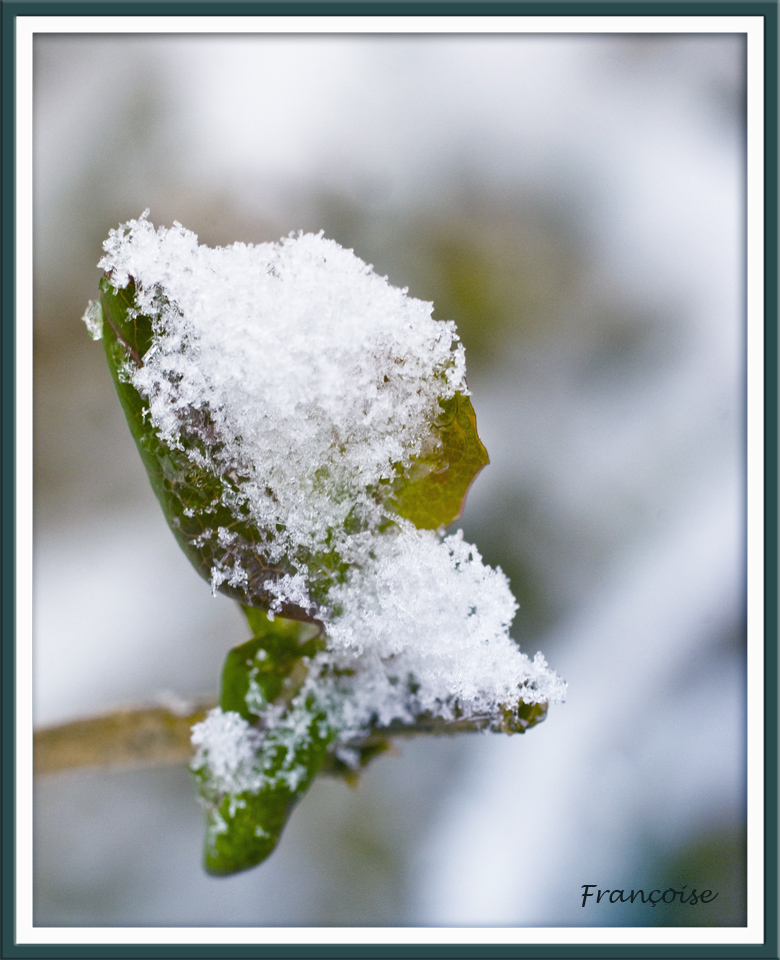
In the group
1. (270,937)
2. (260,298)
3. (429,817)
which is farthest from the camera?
(429,817)

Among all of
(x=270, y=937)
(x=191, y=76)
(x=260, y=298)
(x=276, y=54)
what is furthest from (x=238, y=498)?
(x=191, y=76)

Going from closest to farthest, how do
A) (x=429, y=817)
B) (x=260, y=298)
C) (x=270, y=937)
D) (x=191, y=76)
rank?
(x=260, y=298), (x=270, y=937), (x=191, y=76), (x=429, y=817)

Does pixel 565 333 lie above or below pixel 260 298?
above

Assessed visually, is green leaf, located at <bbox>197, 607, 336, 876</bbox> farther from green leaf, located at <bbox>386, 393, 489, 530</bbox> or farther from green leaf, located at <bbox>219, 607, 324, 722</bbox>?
green leaf, located at <bbox>386, 393, 489, 530</bbox>

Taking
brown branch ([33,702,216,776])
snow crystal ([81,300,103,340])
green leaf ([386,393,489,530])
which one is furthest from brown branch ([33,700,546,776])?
snow crystal ([81,300,103,340])

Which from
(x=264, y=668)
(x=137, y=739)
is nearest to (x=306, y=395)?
(x=264, y=668)

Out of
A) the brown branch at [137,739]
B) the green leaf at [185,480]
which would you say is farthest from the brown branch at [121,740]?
the green leaf at [185,480]

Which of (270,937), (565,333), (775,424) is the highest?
(565,333)

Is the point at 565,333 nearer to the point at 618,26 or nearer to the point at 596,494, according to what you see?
the point at 596,494

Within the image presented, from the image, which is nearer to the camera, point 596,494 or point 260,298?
point 260,298
